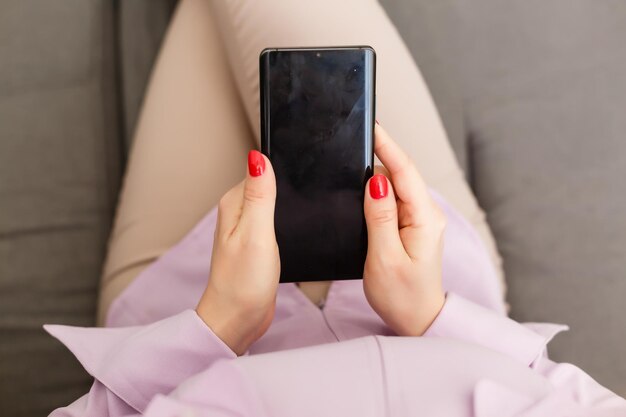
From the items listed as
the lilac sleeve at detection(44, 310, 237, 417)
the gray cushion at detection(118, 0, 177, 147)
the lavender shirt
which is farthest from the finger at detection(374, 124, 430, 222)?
the gray cushion at detection(118, 0, 177, 147)

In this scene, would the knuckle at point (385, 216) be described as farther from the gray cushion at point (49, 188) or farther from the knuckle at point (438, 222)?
the gray cushion at point (49, 188)

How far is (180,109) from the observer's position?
772 mm

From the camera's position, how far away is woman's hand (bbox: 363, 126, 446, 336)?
1.70 feet

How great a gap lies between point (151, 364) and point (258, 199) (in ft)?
0.60

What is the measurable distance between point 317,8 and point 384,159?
0.27 metres

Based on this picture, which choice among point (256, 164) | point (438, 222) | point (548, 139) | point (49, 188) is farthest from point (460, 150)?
point (49, 188)

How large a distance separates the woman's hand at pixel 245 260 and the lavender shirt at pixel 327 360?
0.02 meters

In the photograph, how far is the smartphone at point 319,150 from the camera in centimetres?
52

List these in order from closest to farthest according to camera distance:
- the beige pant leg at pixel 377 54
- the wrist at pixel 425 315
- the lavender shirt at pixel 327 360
A: 1. the lavender shirt at pixel 327 360
2. the wrist at pixel 425 315
3. the beige pant leg at pixel 377 54

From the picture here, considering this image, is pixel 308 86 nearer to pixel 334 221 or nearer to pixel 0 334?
pixel 334 221

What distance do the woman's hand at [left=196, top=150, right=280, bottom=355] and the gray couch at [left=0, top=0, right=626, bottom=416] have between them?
373 millimetres

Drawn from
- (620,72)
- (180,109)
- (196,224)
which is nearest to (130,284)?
(196,224)

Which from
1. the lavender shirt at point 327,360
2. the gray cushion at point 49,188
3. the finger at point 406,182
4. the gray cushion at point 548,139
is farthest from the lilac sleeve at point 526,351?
the gray cushion at point 49,188

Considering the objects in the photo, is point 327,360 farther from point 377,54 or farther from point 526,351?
point 377,54
